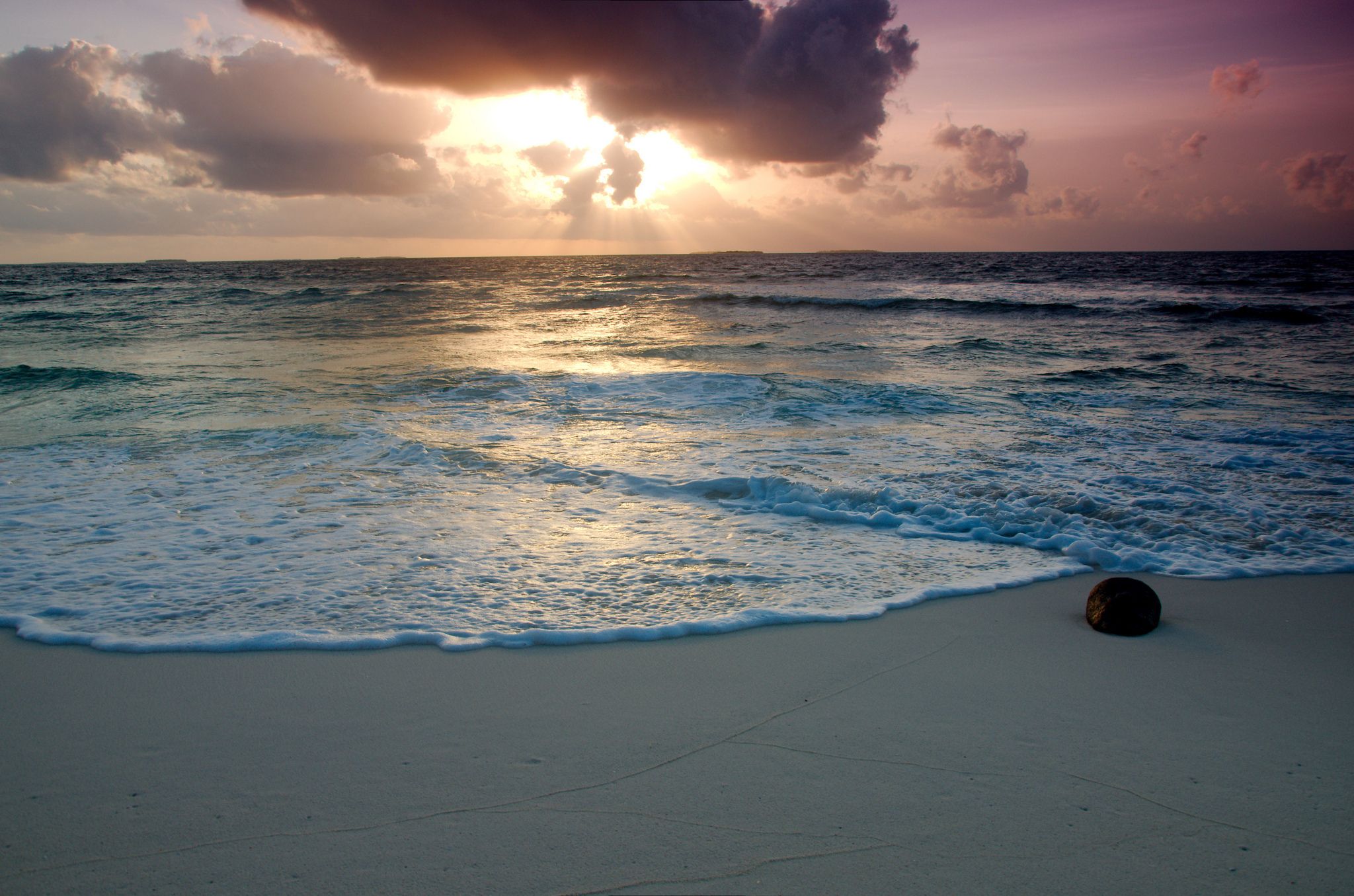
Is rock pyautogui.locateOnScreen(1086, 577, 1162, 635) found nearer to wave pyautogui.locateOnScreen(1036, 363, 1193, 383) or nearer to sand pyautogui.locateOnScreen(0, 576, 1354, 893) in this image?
sand pyautogui.locateOnScreen(0, 576, 1354, 893)

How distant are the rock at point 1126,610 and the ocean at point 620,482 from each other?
61 centimetres

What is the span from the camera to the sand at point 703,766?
6.82 feet

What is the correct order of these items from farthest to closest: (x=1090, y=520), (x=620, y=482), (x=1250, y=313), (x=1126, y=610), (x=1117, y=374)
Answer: (x=1250, y=313) → (x=1117, y=374) → (x=620, y=482) → (x=1090, y=520) → (x=1126, y=610)

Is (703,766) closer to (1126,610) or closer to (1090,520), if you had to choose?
(1126,610)

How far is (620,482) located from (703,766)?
3.73 m

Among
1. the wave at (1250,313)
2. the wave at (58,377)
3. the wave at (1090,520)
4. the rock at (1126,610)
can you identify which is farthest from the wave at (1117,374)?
the wave at (58,377)

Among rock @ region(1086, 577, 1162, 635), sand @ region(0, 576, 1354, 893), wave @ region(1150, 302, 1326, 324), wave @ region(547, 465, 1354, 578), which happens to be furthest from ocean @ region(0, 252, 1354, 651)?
wave @ region(1150, 302, 1326, 324)

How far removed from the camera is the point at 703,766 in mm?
2529

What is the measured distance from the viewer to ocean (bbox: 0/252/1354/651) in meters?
3.92

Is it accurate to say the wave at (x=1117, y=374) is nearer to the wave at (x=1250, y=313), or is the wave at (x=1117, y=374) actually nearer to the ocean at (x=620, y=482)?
the ocean at (x=620, y=482)

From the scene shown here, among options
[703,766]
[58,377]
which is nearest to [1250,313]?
[703,766]

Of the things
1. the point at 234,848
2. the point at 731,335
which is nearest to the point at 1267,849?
the point at 234,848

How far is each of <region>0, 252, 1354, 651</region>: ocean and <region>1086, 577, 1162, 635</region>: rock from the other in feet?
1.99

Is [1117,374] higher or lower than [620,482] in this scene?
higher
